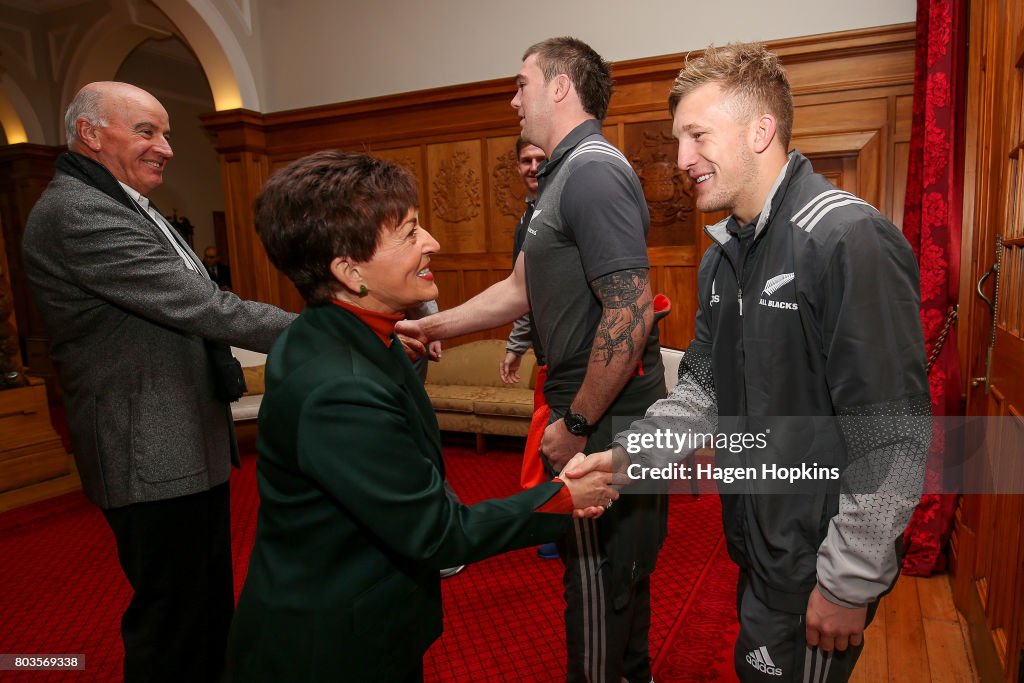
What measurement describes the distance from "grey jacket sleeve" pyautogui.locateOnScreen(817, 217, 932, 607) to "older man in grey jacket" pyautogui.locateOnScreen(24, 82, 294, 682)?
1.44 meters

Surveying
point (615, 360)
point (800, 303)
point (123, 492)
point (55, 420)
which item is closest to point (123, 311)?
point (123, 492)

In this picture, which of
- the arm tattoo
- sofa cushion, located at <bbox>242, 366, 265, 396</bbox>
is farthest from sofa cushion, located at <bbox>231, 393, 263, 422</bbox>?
the arm tattoo

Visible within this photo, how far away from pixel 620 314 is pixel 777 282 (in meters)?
0.47

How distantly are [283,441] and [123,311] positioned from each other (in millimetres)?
1003

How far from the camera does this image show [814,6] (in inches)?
175

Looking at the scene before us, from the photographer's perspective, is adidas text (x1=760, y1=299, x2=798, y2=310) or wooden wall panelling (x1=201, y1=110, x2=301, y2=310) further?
wooden wall panelling (x1=201, y1=110, x2=301, y2=310)

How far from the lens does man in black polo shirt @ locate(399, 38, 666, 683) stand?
5.21 ft

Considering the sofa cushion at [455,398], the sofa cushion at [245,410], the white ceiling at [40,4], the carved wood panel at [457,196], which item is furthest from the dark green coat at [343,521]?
the white ceiling at [40,4]

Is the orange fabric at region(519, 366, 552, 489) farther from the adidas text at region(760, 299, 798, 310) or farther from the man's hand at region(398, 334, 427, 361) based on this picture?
the adidas text at region(760, 299, 798, 310)

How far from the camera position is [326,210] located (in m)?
1.14

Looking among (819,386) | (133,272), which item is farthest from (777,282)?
(133,272)

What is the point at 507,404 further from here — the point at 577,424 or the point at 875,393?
the point at 875,393

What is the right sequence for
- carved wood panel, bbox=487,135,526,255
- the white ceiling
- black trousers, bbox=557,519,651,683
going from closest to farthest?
black trousers, bbox=557,519,651,683 < carved wood panel, bbox=487,135,526,255 < the white ceiling

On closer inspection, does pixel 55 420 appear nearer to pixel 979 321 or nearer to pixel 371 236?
pixel 371 236
